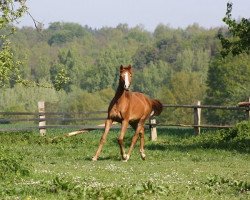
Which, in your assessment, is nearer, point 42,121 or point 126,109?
point 126,109

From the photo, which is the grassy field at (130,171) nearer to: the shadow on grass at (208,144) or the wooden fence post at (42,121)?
the shadow on grass at (208,144)

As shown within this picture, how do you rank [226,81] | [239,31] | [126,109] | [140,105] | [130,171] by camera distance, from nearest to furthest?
[130,171]
[126,109]
[140,105]
[239,31]
[226,81]

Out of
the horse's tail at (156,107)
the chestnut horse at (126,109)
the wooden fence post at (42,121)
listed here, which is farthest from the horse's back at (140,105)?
the wooden fence post at (42,121)

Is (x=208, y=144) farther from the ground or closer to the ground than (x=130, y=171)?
closer to the ground

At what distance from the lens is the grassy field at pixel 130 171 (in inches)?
440

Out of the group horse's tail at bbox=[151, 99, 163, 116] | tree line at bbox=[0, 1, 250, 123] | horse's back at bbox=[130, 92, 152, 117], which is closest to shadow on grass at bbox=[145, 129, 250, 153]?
horse's tail at bbox=[151, 99, 163, 116]

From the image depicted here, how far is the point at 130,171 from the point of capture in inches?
601

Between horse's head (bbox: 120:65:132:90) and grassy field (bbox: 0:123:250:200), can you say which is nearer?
grassy field (bbox: 0:123:250:200)

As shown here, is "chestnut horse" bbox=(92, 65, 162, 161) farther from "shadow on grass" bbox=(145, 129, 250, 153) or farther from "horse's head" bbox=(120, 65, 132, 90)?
"shadow on grass" bbox=(145, 129, 250, 153)

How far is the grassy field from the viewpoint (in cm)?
1119

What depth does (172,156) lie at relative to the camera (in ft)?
68.1

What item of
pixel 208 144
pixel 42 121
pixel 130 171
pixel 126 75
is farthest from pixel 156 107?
pixel 42 121

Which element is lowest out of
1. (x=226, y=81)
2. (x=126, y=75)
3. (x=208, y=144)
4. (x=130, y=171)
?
(x=208, y=144)

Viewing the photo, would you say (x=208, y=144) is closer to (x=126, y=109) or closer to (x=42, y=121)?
(x=126, y=109)
